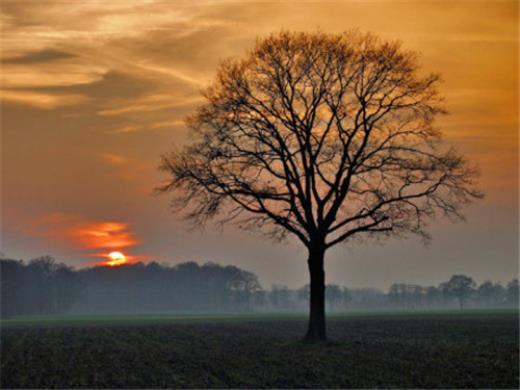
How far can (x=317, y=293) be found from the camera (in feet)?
120

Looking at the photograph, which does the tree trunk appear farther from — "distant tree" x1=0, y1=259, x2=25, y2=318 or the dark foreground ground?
"distant tree" x1=0, y1=259, x2=25, y2=318

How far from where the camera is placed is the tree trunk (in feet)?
118

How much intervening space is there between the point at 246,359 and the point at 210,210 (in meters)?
10.5

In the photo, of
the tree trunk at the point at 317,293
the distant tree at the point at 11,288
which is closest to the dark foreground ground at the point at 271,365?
the tree trunk at the point at 317,293

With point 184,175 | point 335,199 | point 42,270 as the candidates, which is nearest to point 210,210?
point 184,175

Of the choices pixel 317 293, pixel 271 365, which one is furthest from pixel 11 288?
pixel 271 365

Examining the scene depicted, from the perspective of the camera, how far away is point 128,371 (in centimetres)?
2505

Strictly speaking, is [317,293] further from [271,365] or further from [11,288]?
[11,288]

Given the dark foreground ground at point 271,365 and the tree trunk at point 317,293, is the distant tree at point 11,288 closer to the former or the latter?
the dark foreground ground at point 271,365

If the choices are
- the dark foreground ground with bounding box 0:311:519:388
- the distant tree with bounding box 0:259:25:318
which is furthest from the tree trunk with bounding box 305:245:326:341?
the distant tree with bounding box 0:259:25:318

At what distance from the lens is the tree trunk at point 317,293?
3606 centimetres

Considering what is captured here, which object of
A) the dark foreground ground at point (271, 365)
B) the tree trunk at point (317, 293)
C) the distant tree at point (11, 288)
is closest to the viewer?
the dark foreground ground at point (271, 365)

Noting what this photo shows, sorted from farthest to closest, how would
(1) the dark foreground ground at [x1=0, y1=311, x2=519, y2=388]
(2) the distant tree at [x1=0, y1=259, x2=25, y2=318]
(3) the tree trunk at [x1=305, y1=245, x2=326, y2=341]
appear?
(2) the distant tree at [x1=0, y1=259, x2=25, y2=318] → (3) the tree trunk at [x1=305, y1=245, x2=326, y2=341] → (1) the dark foreground ground at [x1=0, y1=311, x2=519, y2=388]

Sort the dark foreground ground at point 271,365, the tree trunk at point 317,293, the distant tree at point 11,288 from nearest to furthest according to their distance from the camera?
the dark foreground ground at point 271,365 < the tree trunk at point 317,293 < the distant tree at point 11,288
